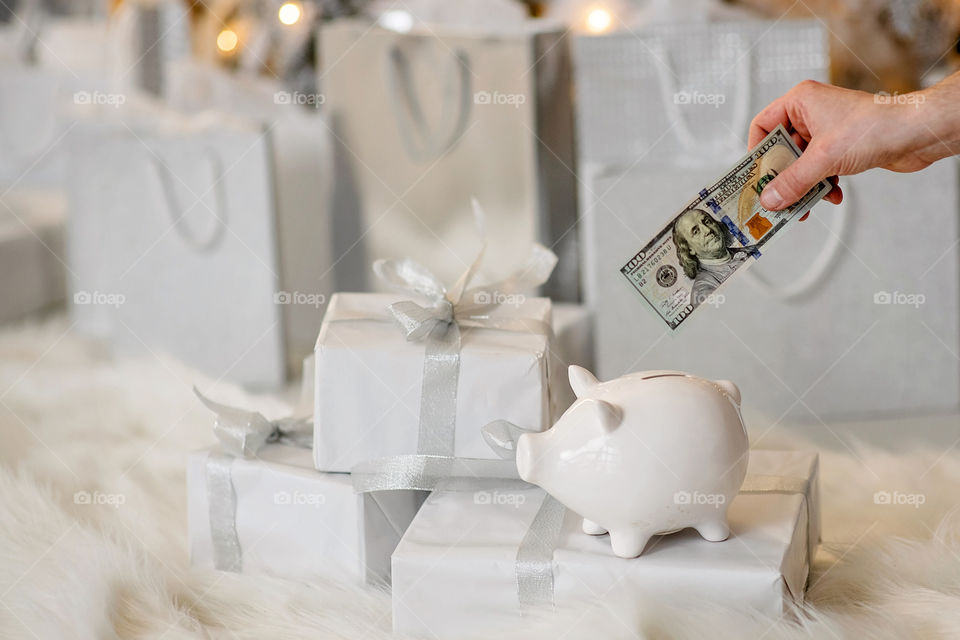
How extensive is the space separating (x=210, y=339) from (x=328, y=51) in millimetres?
564

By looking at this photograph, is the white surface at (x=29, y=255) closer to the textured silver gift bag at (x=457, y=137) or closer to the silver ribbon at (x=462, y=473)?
the textured silver gift bag at (x=457, y=137)

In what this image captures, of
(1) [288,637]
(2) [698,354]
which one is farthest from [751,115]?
(1) [288,637]

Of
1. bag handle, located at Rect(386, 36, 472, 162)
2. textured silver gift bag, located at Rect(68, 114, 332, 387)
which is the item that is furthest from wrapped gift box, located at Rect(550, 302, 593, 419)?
textured silver gift bag, located at Rect(68, 114, 332, 387)

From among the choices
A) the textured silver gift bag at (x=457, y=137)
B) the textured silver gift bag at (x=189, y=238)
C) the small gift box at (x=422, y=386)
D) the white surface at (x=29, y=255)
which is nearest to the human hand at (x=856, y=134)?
the small gift box at (x=422, y=386)

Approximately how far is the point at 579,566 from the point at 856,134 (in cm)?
49

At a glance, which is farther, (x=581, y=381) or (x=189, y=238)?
(x=189, y=238)

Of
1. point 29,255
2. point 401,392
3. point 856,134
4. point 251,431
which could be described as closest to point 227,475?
point 251,431

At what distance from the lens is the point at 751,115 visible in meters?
1.52

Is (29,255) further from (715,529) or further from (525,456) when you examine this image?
(715,529)

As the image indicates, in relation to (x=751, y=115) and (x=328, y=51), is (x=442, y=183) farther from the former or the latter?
(x=751, y=115)

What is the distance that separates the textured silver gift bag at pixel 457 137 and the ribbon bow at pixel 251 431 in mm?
670

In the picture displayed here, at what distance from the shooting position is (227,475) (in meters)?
1.00

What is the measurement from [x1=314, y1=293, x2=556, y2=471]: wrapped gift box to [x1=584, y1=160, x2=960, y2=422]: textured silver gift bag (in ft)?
2.01

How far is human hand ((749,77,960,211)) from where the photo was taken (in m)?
0.93
